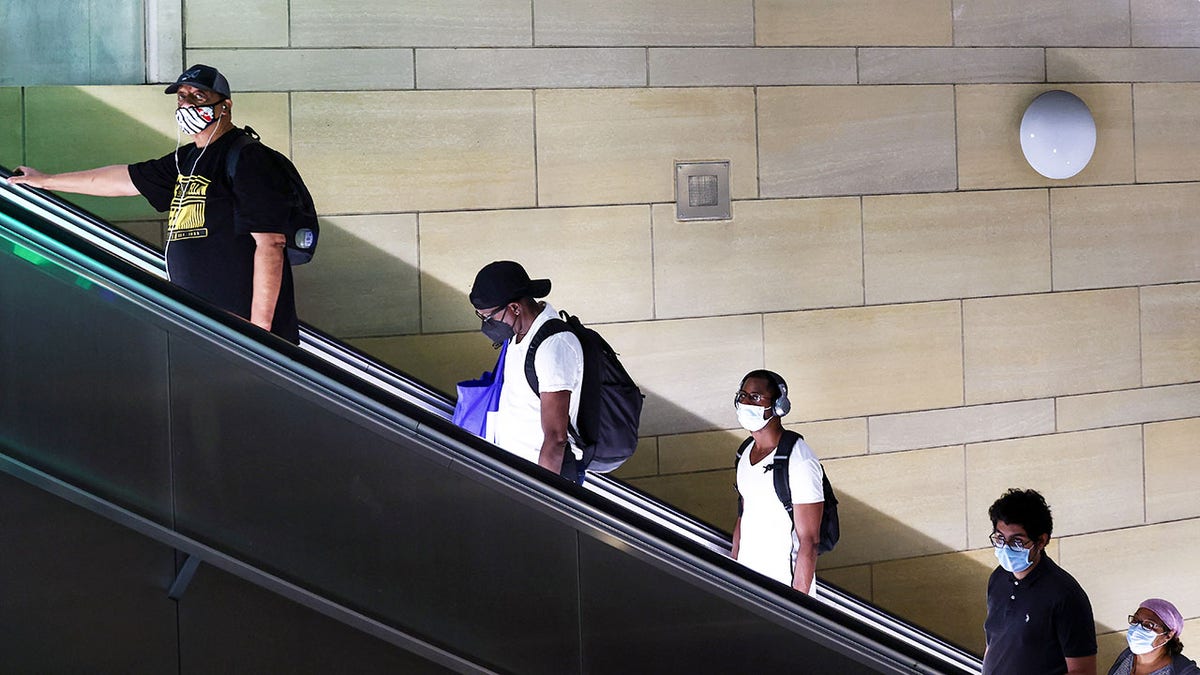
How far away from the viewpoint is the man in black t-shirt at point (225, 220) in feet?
13.4

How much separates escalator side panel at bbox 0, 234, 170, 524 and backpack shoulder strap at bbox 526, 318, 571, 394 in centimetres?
161

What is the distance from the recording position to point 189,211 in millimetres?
4133

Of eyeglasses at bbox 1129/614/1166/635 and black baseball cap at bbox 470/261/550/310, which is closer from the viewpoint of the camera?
black baseball cap at bbox 470/261/550/310

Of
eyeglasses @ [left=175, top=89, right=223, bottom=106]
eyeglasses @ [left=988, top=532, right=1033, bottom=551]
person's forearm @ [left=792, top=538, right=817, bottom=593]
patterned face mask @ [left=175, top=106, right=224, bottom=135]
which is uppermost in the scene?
eyeglasses @ [left=175, top=89, right=223, bottom=106]

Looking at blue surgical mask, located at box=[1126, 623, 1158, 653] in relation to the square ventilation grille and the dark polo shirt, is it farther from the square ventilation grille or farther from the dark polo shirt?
the square ventilation grille

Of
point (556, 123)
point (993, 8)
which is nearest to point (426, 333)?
point (556, 123)

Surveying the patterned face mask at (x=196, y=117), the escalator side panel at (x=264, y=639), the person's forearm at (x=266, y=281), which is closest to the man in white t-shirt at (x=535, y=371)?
the person's forearm at (x=266, y=281)

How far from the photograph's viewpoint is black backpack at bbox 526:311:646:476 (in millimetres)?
4359

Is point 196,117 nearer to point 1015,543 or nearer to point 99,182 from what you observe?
point 99,182

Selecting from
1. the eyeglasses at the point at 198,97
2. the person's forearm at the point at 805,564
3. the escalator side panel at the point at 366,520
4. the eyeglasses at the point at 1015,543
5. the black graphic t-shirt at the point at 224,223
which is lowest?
the person's forearm at the point at 805,564

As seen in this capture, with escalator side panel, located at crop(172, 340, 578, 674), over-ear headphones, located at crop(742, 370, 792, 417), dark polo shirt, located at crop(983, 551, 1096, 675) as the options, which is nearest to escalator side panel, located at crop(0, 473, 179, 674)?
escalator side panel, located at crop(172, 340, 578, 674)

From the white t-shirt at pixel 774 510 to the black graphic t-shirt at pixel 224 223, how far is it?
1948mm

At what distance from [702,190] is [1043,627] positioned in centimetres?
298

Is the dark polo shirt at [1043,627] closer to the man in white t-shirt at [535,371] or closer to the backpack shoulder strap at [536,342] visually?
the man in white t-shirt at [535,371]
